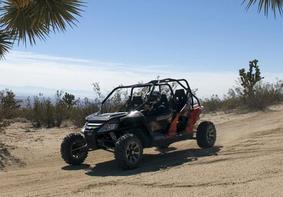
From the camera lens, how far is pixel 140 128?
404 inches

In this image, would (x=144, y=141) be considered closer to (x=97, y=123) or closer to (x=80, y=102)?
(x=97, y=123)

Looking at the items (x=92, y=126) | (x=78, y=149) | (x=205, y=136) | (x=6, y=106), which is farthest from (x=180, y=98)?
(x=6, y=106)

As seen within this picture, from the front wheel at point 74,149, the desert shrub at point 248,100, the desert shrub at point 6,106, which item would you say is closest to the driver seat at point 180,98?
the front wheel at point 74,149

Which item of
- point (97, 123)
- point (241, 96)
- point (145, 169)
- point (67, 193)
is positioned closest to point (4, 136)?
point (97, 123)

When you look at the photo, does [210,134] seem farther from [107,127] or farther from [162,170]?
[162,170]

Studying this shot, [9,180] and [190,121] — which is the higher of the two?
[190,121]

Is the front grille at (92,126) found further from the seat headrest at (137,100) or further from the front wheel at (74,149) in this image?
the seat headrest at (137,100)

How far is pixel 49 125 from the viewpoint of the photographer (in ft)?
54.4

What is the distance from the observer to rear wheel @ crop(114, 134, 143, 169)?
9352 mm

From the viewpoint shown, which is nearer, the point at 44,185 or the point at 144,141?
the point at 44,185

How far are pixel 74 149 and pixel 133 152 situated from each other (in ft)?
4.56

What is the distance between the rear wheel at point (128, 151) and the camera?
9.35 meters

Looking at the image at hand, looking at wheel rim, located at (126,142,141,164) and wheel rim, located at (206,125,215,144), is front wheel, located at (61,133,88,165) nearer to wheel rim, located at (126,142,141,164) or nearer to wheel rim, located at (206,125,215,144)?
wheel rim, located at (126,142,141,164)

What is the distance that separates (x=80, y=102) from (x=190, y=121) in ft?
26.4
